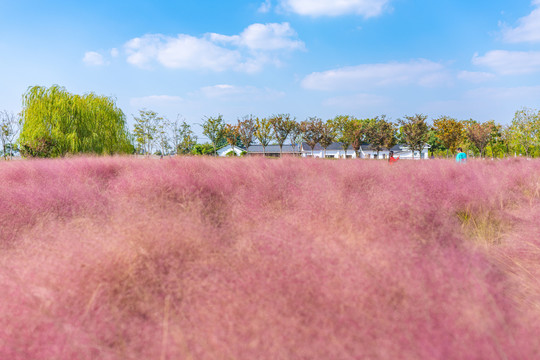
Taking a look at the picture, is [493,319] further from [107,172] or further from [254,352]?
[107,172]

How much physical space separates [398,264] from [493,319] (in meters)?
0.35

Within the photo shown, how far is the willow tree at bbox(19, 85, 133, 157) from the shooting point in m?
17.5

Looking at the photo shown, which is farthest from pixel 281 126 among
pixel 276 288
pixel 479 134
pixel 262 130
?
pixel 276 288

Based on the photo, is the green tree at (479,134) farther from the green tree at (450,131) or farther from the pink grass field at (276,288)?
the pink grass field at (276,288)

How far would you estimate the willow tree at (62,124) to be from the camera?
17547 millimetres

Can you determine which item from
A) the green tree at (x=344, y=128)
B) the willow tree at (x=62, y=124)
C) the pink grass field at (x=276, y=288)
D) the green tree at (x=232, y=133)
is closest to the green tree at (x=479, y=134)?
the green tree at (x=344, y=128)

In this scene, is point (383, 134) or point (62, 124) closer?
point (62, 124)

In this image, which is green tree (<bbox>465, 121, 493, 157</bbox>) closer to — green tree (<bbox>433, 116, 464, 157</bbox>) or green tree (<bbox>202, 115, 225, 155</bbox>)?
green tree (<bbox>433, 116, 464, 157</bbox>)

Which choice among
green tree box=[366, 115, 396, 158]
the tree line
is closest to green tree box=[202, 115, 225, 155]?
the tree line

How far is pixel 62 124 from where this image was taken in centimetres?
1823

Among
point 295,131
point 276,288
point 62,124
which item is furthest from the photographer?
point 295,131

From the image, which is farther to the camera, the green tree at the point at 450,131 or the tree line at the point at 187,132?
the green tree at the point at 450,131

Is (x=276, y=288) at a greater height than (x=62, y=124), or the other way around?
(x=62, y=124)

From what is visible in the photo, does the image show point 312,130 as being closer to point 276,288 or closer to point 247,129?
point 247,129
